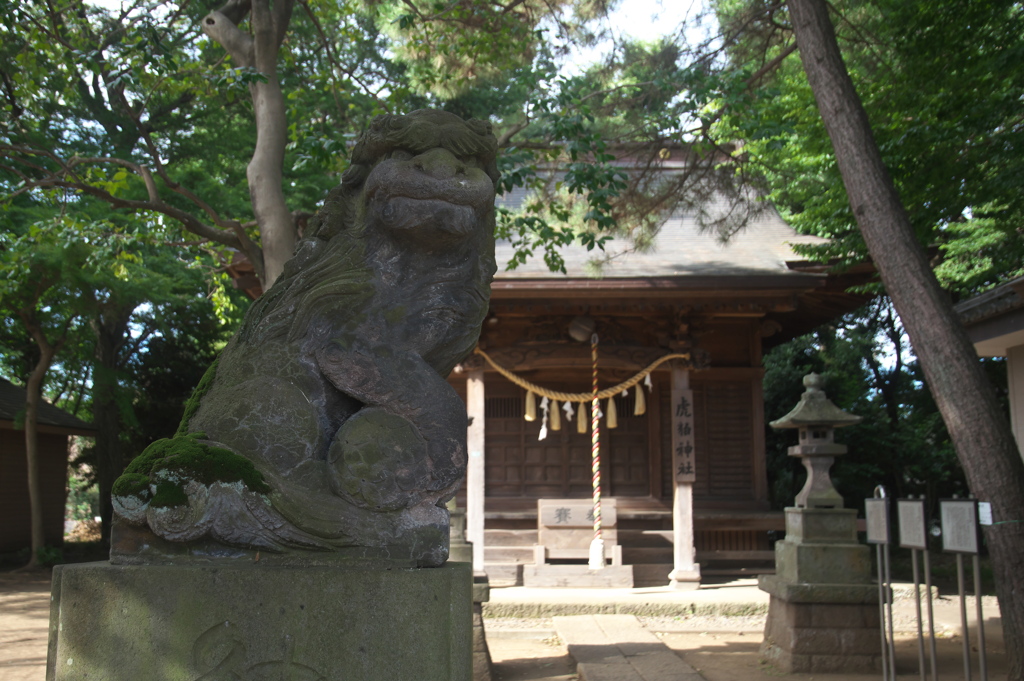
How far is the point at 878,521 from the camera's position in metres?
5.43

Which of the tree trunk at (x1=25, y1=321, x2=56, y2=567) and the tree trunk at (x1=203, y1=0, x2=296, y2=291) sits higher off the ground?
the tree trunk at (x1=203, y1=0, x2=296, y2=291)

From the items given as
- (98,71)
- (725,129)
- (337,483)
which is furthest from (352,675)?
(725,129)

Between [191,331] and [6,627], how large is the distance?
843 centimetres

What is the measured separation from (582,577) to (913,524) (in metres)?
5.55

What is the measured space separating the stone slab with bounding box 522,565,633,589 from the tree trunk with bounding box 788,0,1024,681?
5.31 metres

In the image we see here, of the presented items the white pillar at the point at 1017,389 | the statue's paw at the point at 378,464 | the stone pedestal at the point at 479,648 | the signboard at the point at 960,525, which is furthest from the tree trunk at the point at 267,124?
the white pillar at the point at 1017,389

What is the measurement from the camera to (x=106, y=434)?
51.2 ft

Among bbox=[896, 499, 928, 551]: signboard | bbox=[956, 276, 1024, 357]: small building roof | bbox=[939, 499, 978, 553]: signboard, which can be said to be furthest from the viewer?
bbox=[956, 276, 1024, 357]: small building roof

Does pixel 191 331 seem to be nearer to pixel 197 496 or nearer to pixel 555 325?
pixel 555 325

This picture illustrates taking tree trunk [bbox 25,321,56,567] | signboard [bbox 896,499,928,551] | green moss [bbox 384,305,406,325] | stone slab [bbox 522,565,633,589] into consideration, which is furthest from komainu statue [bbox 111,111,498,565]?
tree trunk [bbox 25,321,56,567]

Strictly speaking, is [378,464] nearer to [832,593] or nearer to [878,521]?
[878,521]

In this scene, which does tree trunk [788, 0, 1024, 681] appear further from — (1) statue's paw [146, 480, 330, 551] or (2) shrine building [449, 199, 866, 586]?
(1) statue's paw [146, 480, 330, 551]

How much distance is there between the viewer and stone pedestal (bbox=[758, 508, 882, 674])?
674 centimetres

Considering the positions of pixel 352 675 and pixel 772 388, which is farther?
pixel 772 388
